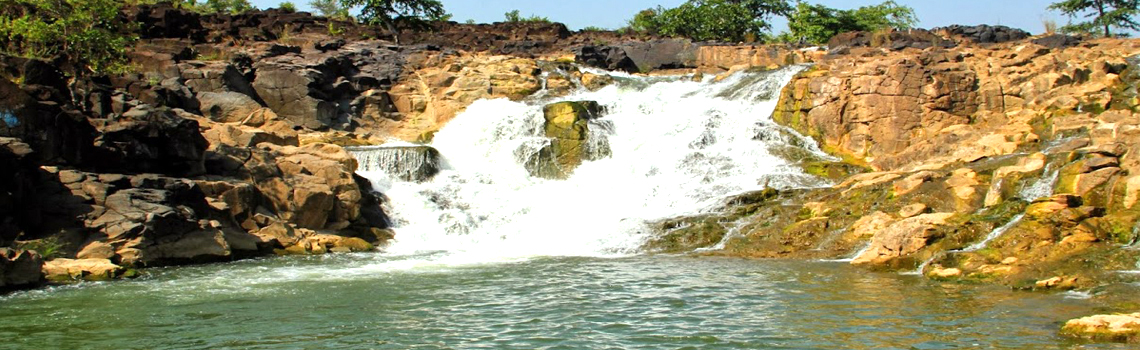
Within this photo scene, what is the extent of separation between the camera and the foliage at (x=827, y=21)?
48.6 m

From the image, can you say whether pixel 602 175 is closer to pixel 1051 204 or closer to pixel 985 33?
pixel 1051 204

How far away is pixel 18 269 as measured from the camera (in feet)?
48.4

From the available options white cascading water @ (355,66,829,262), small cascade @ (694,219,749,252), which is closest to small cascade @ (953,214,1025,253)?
small cascade @ (694,219,749,252)

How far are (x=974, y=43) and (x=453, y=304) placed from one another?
98.9ft

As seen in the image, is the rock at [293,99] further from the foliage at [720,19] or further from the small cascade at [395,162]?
the foliage at [720,19]

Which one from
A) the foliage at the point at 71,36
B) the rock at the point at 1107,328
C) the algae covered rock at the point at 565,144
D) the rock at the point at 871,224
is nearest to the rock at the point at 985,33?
the algae covered rock at the point at 565,144

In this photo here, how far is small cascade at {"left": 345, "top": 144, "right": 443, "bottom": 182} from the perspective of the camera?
2645 centimetres

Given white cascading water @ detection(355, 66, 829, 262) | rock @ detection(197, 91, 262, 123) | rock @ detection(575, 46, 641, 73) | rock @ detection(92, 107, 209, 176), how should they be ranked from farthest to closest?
rock @ detection(575, 46, 641, 73) < rock @ detection(197, 91, 262, 123) < white cascading water @ detection(355, 66, 829, 262) < rock @ detection(92, 107, 209, 176)

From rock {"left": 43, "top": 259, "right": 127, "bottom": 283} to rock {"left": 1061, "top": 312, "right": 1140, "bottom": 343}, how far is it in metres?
15.2

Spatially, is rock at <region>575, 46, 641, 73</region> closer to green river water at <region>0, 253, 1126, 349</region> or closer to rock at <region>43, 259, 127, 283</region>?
green river water at <region>0, 253, 1126, 349</region>

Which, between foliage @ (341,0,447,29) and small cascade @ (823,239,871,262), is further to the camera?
foliage @ (341,0,447,29)

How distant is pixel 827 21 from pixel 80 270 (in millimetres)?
41440

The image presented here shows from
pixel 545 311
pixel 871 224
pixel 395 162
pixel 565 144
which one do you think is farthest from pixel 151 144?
pixel 871 224

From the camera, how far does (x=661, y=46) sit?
43.0 metres
